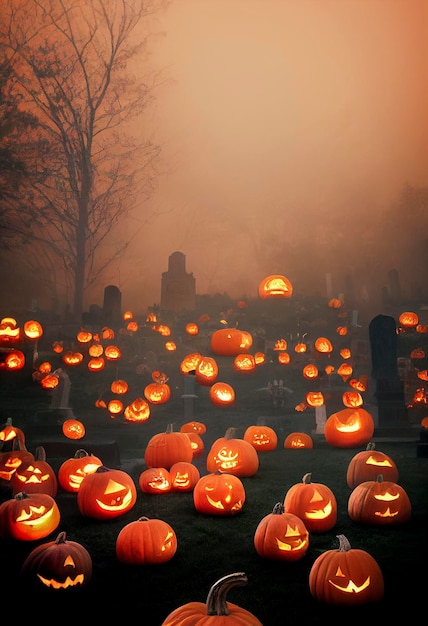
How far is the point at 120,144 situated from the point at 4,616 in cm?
661

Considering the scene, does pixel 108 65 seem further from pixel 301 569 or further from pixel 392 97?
pixel 301 569

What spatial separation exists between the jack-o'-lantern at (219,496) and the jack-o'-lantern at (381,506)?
0.57m

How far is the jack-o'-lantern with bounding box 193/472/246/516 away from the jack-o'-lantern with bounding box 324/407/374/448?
5.38 feet

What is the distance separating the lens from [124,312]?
7492 mm

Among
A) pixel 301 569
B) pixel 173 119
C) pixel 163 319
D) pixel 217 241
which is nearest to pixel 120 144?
pixel 173 119

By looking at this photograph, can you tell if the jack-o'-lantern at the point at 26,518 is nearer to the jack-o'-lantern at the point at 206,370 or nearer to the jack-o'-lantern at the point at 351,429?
the jack-o'-lantern at the point at 351,429

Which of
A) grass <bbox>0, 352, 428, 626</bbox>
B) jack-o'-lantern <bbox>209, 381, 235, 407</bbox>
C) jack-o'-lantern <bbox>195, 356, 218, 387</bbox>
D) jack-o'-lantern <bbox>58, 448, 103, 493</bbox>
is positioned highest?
jack-o'-lantern <bbox>195, 356, 218, 387</bbox>

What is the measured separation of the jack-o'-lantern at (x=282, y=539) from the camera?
2.22m

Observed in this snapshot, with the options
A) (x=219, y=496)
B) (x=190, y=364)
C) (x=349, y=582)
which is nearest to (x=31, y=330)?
(x=190, y=364)

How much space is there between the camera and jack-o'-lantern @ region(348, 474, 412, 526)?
8.43 feet

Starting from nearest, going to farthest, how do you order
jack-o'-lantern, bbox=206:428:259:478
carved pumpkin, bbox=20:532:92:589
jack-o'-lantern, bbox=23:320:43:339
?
carved pumpkin, bbox=20:532:92:589 → jack-o'-lantern, bbox=206:428:259:478 → jack-o'-lantern, bbox=23:320:43:339

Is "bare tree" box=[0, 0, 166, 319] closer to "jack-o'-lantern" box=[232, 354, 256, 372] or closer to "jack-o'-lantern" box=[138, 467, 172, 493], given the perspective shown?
"jack-o'-lantern" box=[232, 354, 256, 372]

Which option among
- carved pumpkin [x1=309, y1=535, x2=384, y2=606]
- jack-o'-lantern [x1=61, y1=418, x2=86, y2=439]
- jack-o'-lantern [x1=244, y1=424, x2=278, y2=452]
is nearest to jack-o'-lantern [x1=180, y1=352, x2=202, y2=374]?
jack-o'-lantern [x1=61, y1=418, x2=86, y2=439]

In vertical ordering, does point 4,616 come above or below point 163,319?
below
